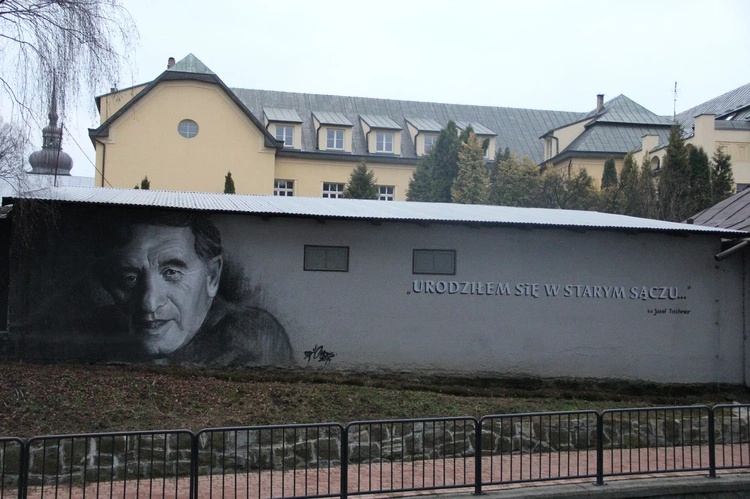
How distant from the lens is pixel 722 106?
5516cm

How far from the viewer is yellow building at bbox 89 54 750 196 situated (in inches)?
1545

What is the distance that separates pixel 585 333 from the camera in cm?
1648

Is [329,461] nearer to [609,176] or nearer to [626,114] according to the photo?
[609,176]

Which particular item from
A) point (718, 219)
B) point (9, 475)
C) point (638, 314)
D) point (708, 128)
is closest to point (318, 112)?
point (708, 128)

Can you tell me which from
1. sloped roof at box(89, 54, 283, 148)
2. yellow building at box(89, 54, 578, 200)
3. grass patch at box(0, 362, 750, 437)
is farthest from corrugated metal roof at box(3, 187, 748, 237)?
sloped roof at box(89, 54, 283, 148)

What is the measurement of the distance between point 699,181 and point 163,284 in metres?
27.0

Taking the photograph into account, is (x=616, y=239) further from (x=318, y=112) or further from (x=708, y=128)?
(x=318, y=112)

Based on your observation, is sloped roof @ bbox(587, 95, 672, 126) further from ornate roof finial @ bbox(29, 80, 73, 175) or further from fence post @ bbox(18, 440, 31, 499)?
fence post @ bbox(18, 440, 31, 499)

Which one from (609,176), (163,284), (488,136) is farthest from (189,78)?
(163,284)

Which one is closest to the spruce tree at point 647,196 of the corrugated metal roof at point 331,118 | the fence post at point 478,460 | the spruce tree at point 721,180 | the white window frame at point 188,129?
the spruce tree at point 721,180

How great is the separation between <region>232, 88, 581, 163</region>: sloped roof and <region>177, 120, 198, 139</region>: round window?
9.64 meters

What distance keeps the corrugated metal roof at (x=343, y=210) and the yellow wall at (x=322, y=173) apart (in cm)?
2714

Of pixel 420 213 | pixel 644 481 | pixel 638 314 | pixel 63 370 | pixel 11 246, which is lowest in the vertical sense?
pixel 644 481

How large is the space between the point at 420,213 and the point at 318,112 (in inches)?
1391
